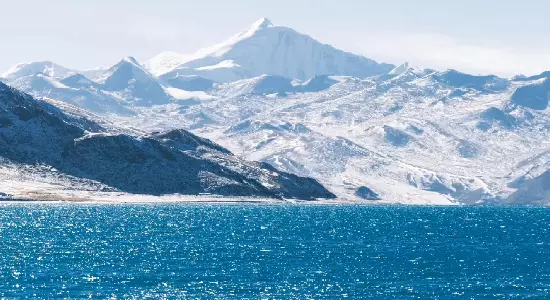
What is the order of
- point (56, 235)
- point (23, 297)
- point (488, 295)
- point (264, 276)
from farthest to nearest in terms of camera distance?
1. point (56, 235)
2. point (264, 276)
3. point (488, 295)
4. point (23, 297)

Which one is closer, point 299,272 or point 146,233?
point 299,272

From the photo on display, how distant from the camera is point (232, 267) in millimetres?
129375

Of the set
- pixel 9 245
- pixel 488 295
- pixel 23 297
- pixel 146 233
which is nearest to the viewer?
pixel 23 297

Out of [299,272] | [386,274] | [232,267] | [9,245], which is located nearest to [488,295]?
[386,274]

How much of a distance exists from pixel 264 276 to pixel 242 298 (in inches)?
732

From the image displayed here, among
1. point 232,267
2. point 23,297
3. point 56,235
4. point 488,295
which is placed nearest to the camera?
point 23,297

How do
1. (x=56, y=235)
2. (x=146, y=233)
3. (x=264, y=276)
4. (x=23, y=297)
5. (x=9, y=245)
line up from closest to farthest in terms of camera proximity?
1. (x=23, y=297)
2. (x=264, y=276)
3. (x=9, y=245)
4. (x=56, y=235)
5. (x=146, y=233)

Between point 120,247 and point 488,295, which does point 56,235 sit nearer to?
point 120,247

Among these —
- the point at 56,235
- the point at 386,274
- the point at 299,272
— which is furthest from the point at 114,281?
the point at 56,235

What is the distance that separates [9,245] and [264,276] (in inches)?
2157

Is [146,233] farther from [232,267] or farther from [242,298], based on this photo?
[242,298]

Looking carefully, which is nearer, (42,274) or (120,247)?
(42,274)

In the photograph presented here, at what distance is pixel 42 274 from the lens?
11525 cm

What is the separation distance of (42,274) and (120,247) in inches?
1537
